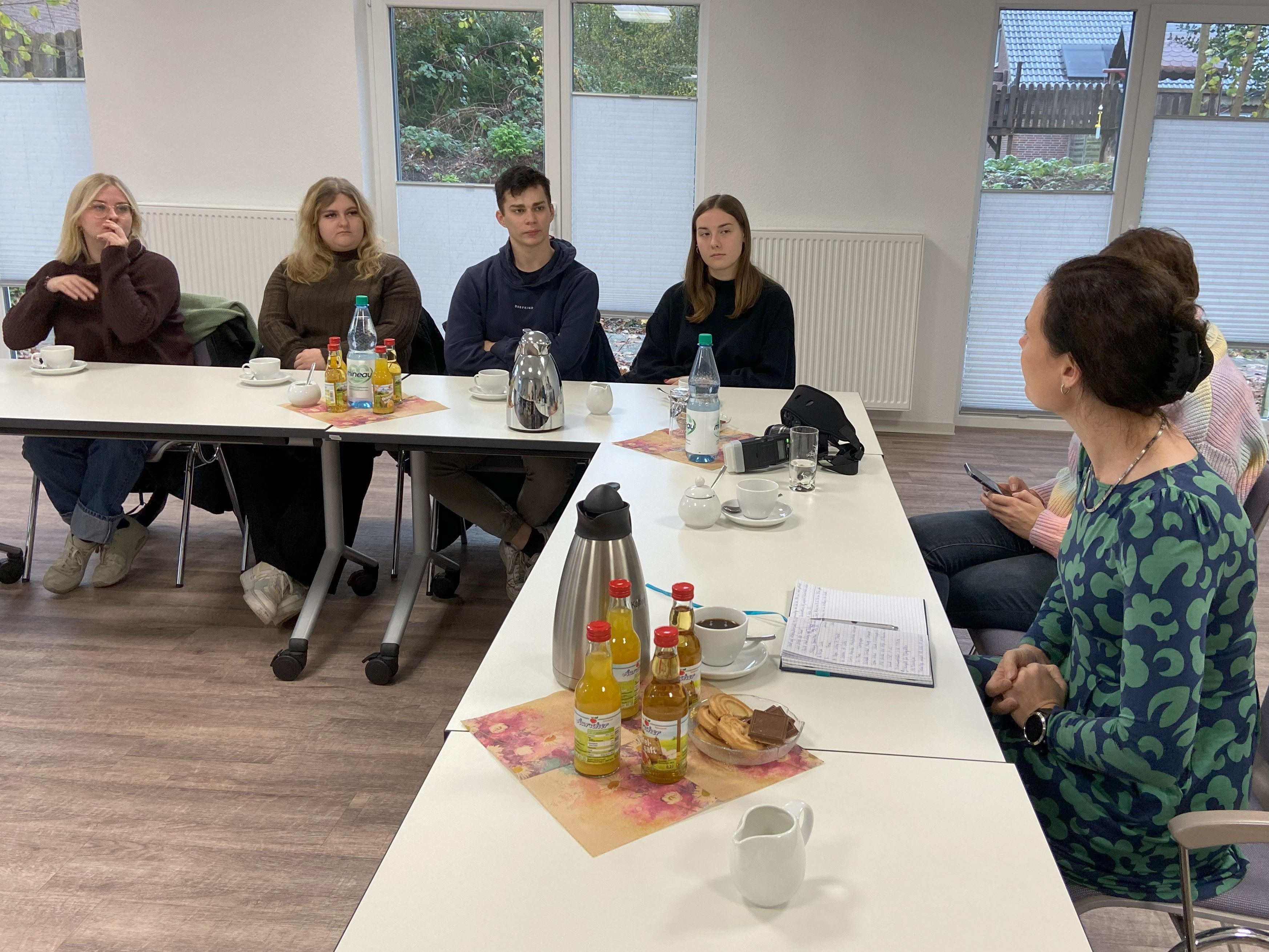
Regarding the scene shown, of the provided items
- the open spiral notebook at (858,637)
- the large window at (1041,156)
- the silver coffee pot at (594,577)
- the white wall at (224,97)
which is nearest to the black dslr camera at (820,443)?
the open spiral notebook at (858,637)

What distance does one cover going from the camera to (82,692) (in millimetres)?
2727

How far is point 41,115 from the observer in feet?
18.7

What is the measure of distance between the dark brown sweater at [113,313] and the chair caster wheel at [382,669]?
1.50m

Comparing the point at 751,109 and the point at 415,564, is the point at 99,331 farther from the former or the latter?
the point at 751,109

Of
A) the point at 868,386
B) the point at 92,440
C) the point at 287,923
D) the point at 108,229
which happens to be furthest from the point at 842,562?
the point at 868,386

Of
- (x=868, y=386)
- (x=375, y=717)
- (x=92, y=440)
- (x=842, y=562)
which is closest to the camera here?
(x=842, y=562)

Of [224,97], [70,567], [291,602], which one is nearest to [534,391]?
[291,602]

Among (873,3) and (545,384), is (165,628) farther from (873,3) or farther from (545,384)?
(873,3)

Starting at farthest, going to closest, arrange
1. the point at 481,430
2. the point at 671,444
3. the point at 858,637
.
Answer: the point at 481,430, the point at 671,444, the point at 858,637

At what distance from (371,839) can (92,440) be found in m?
1.93

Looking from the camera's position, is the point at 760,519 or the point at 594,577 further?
the point at 760,519

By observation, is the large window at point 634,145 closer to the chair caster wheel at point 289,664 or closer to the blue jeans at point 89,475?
the blue jeans at point 89,475

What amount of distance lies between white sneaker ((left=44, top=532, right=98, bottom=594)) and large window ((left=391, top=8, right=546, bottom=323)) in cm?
269

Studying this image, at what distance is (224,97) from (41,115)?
1.19 meters
